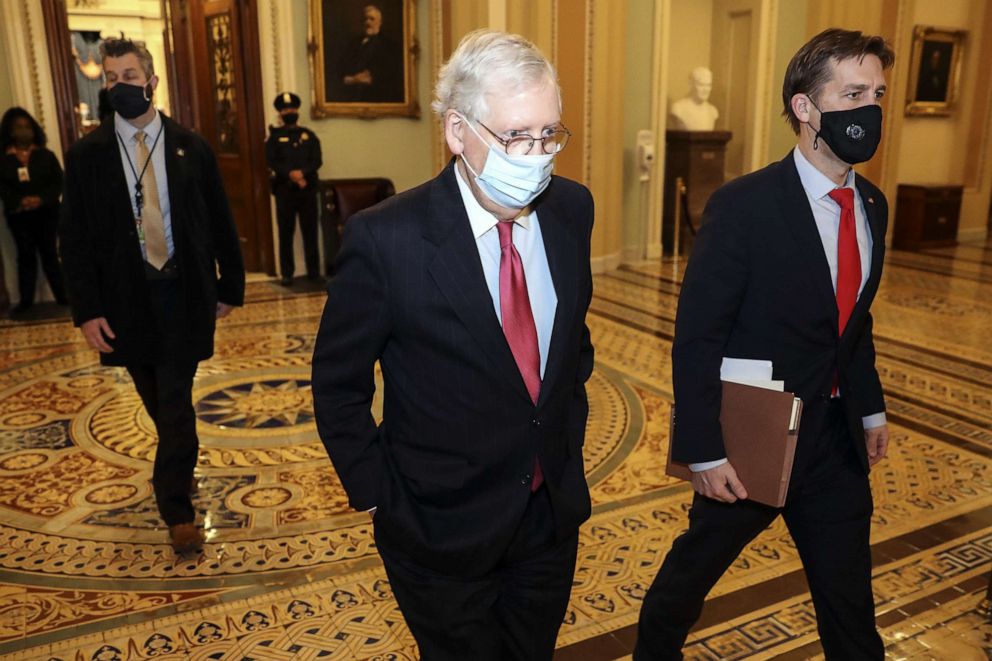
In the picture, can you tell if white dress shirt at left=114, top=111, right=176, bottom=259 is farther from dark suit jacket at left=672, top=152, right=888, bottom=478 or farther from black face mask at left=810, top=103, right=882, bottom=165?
black face mask at left=810, top=103, right=882, bottom=165

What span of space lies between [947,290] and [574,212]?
8014 mm

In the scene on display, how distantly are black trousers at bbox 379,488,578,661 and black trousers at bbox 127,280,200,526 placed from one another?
Answer: 183 cm

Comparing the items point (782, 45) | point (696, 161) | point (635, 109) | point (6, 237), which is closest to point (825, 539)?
point (6, 237)

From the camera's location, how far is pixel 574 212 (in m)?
1.88

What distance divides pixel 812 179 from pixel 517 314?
35.5 inches

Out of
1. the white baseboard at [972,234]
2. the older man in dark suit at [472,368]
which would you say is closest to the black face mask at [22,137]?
the older man in dark suit at [472,368]

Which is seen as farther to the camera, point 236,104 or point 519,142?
point 236,104

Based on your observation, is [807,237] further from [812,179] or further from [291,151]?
[291,151]

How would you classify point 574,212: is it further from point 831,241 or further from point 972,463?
point 972,463

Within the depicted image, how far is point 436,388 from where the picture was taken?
1.67 metres

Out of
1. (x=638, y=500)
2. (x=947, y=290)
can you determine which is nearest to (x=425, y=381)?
(x=638, y=500)

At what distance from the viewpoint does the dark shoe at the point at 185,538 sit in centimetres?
341

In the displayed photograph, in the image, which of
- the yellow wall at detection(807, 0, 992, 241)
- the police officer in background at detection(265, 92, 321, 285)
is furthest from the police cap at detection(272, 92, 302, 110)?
the yellow wall at detection(807, 0, 992, 241)

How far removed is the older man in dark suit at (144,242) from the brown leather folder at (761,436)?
82.9 inches
